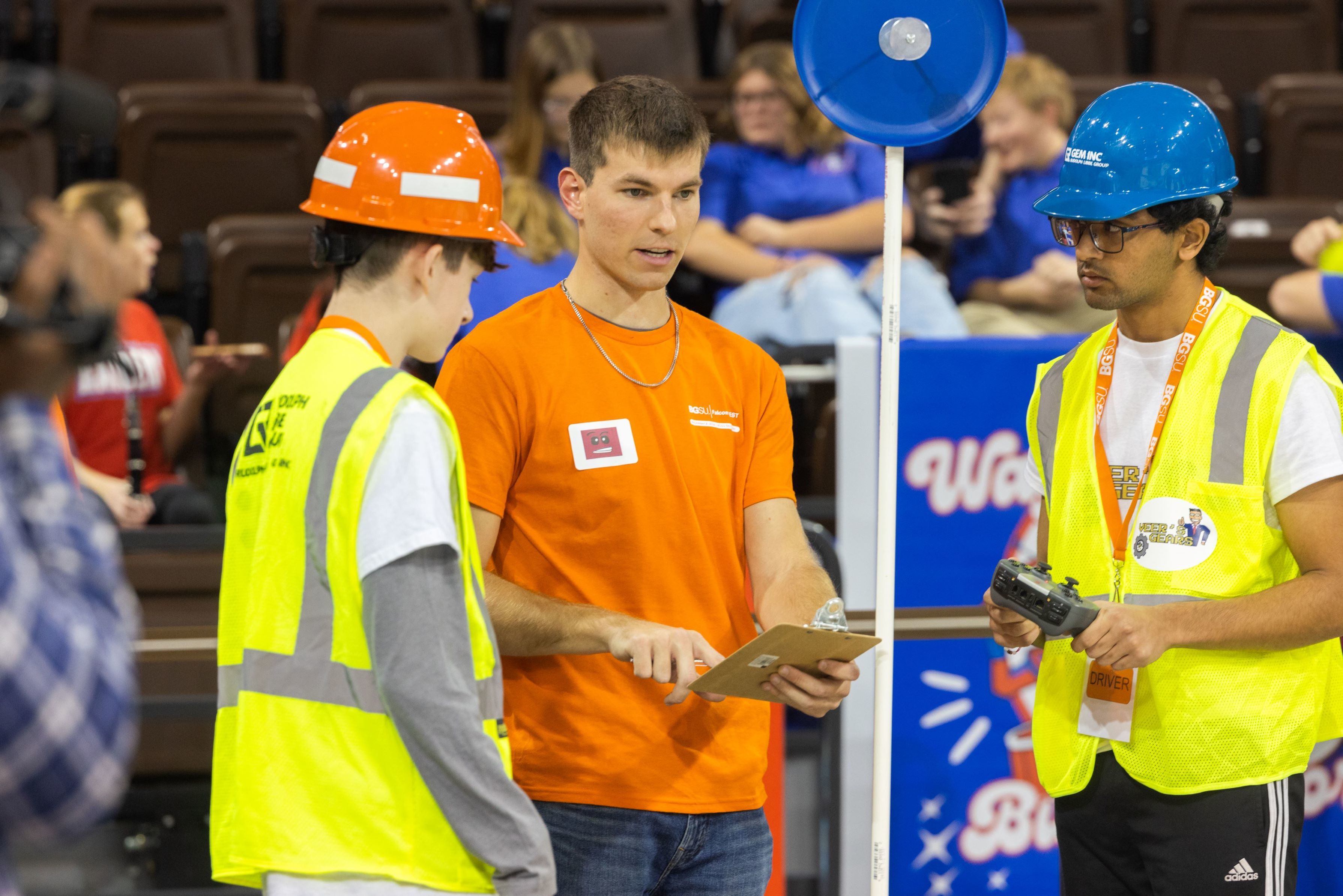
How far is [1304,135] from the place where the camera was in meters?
6.14

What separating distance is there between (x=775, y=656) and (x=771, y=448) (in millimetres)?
498

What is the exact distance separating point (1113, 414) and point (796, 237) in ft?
9.09

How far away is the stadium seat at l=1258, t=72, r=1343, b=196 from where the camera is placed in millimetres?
6102

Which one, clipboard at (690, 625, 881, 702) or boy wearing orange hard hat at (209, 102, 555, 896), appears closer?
boy wearing orange hard hat at (209, 102, 555, 896)

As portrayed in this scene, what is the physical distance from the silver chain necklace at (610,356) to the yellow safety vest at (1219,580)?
2.38 ft

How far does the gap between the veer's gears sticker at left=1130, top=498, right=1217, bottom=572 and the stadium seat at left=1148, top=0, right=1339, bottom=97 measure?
16.7 feet

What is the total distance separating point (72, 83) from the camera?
4.46 feet

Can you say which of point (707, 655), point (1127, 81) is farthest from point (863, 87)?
point (1127, 81)

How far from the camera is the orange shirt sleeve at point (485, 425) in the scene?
2.21 metres

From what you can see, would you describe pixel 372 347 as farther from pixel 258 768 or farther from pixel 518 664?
pixel 518 664

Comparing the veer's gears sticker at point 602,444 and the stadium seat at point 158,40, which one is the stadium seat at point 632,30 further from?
the veer's gears sticker at point 602,444

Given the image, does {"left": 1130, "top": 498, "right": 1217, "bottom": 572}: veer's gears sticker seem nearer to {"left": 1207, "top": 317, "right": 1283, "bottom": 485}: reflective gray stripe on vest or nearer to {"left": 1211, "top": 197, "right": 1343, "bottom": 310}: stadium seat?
{"left": 1207, "top": 317, "right": 1283, "bottom": 485}: reflective gray stripe on vest

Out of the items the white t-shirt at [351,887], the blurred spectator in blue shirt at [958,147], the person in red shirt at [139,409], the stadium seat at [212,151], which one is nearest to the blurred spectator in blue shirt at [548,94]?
the person in red shirt at [139,409]

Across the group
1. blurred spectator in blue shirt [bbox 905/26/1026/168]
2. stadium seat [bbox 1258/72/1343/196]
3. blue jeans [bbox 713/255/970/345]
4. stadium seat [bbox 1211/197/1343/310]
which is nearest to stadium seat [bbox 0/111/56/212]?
blue jeans [bbox 713/255/970/345]
